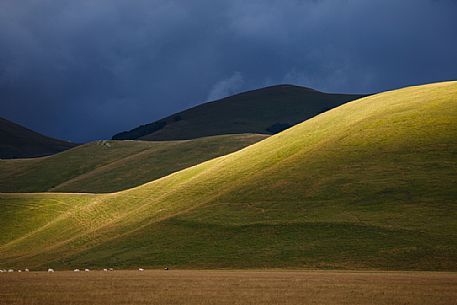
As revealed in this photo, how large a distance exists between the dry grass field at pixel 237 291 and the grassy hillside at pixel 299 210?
18.6 m

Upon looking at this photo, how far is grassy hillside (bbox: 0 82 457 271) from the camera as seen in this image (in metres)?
68.7

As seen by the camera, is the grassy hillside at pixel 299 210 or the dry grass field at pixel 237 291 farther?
the grassy hillside at pixel 299 210

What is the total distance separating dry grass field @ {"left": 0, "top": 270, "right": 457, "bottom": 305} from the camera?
34.3 meters

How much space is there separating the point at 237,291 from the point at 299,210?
42.4m

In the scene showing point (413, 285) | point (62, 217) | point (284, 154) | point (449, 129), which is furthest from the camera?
→ point (62, 217)

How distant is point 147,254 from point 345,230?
75.4 ft

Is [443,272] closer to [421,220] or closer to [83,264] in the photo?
[421,220]

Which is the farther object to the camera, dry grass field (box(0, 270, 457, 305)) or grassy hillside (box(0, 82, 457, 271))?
grassy hillside (box(0, 82, 457, 271))

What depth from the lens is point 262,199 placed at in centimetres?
8775

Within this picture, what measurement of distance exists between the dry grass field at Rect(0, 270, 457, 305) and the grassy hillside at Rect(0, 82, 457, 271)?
18.6 metres

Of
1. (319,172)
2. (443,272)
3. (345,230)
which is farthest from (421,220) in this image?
(319,172)

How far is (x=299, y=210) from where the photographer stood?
266 ft

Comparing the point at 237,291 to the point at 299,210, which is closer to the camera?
the point at 237,291

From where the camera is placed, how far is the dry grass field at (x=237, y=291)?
113 ft
